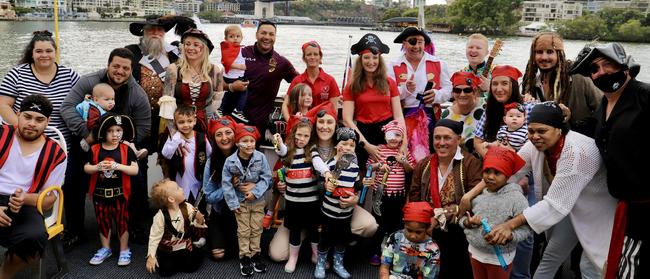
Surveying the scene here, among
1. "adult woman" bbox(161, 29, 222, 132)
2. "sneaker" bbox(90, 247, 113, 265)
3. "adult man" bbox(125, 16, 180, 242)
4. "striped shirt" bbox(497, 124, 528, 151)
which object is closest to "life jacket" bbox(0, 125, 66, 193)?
"sneaker" bbox(90, 247, 113, 265)

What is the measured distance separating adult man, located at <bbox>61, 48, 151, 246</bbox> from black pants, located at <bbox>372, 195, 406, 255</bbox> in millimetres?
1620

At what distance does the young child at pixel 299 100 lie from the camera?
3457 mm

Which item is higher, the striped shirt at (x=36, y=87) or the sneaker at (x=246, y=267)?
the striped shirt at (x=36, y=87)

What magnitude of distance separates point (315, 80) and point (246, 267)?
→ 1.43 metres

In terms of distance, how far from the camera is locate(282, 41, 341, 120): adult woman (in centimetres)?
362

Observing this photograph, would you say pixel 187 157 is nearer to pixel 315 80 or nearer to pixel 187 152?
pixel 187 152

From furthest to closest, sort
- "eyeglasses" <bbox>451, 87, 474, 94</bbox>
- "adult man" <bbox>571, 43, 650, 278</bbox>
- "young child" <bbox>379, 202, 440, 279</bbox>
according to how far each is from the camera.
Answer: "eyeglasses" <bbox>451, 87, 474, 94</bbox> → "young child" <bbox>379, 202, 440, 279</bbox> → "adult man" <bbox>571, 43, 650, 278</bbox>

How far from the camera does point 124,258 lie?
3115mm

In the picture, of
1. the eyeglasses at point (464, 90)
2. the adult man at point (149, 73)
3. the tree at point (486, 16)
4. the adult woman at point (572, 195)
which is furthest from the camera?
the tree at point (486, 16)

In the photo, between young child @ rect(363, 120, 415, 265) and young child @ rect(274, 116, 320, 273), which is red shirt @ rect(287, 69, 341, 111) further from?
young child @ rect(363, 120, 415, 265)

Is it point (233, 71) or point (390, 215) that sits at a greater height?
point (233, 71)

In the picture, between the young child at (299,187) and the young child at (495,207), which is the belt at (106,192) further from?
the young child at (495,207)

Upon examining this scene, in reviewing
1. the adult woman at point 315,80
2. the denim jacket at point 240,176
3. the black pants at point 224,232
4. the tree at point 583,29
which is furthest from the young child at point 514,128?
the tree at point 583,29

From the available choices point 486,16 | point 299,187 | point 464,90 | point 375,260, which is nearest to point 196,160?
point 299,187
